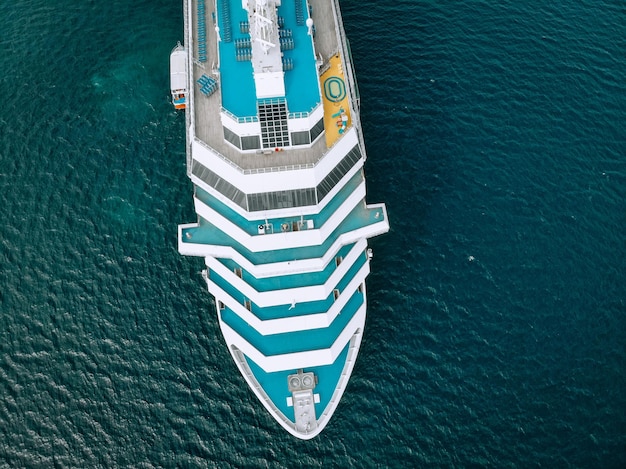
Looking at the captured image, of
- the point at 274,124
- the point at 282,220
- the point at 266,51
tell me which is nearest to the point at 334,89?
the point at 266,51

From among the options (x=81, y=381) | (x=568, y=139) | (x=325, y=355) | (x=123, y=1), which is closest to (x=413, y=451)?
(x=325, y=355)

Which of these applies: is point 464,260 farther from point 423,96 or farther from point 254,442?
point 254,442

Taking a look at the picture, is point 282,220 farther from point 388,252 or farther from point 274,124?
point 388,252

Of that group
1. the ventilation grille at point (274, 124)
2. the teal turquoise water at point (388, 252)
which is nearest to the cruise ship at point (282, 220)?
the ventilation grille at point (274, 124)

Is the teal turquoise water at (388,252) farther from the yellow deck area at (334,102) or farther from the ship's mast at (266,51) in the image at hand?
the ship's mast at (266,51)

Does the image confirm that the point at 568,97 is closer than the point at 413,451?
No

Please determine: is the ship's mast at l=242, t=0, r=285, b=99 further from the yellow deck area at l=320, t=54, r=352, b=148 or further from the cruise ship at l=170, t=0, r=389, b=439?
the yellow deck area at l=320, t=54, r=352, b=148
